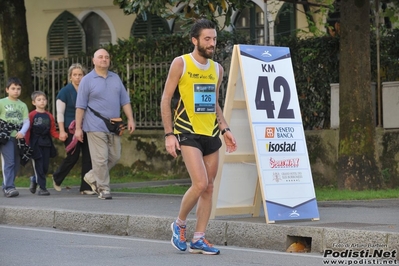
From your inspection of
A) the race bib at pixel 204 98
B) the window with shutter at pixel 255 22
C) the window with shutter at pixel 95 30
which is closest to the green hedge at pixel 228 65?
the window with shutter at pixel 255 22

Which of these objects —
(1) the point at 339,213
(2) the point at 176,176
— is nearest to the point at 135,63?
(2) the point at 176,176

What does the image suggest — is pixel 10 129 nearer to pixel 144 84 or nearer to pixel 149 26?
pixel 144 84

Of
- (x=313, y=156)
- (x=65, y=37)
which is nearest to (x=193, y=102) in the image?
(x=313, y=156)

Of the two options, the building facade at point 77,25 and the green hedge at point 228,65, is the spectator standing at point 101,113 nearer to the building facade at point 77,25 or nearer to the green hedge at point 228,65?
the green hedge at point 228,65

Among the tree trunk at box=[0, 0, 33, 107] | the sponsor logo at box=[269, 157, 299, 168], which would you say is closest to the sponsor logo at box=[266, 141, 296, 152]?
the sponsor logo at box=[269, 157, 299, 168]

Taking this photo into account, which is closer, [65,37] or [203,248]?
[203,248]

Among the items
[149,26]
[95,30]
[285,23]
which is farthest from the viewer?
[95,30]

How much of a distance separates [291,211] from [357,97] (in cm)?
429

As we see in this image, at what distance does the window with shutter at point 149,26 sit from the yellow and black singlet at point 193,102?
15.7 meters

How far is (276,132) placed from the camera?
9.77m

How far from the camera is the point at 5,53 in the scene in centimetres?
1789

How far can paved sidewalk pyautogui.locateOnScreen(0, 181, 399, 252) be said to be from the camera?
8.55 metres

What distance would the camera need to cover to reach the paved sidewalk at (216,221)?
855 cm

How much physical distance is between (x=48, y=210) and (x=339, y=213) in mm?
3388
